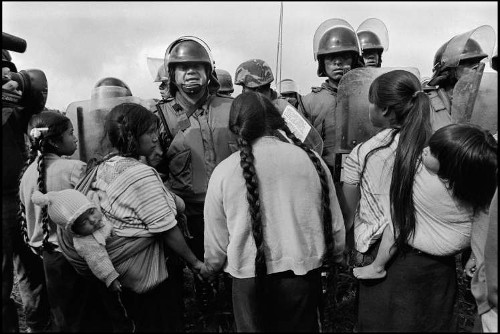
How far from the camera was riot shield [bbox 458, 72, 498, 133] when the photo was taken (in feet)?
8.72

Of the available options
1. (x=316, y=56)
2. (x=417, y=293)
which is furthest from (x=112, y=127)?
(x=316, y=56)

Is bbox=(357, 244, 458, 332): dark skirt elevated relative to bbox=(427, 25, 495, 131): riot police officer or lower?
lower

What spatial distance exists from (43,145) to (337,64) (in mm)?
2678

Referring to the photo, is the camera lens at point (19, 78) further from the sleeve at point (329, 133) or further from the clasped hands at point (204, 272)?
the sleeve at point (329, 133)

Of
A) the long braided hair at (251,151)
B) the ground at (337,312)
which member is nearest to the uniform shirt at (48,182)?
the ground at (337,312)

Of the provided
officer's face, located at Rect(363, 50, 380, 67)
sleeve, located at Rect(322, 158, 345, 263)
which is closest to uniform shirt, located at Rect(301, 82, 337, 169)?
sleeve, located at Rect(322, 158, 345, 263)

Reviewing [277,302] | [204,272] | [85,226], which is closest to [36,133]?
[85,226]

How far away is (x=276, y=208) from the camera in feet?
6.17

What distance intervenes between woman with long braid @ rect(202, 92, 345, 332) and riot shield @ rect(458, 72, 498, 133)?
4.36ft

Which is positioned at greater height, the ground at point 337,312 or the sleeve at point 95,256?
the sleeve at point 95,256

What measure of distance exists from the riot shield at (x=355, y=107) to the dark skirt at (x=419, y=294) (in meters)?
1.15

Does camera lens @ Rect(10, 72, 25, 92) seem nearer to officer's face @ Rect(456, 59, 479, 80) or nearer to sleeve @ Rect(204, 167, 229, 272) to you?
sleeve @ Rect(204, 167, 229, 272)

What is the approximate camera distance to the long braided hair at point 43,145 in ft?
8.37

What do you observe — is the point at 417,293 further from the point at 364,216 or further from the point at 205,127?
the point at 205,127
